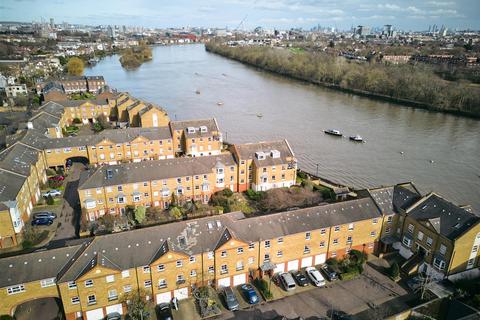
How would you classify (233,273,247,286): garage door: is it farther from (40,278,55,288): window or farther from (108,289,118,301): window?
(40,278,55,288): window

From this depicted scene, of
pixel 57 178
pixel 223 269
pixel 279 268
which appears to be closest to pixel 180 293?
pixel 223 269

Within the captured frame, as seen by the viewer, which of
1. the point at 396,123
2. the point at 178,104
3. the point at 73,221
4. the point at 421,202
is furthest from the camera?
the point at 178,104

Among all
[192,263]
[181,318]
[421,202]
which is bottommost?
[181,318]

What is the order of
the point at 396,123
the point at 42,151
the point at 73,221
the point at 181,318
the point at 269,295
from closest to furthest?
the point at 181,318 → the point at 269,295 → the point at 73,221 → the point at 42,151 → the point at 396,123

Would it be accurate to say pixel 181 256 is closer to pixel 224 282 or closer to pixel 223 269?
pixel 223 269

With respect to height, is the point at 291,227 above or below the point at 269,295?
above

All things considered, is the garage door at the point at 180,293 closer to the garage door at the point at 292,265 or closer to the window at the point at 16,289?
the garage door at the point at 292,265

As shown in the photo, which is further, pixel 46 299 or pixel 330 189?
pixel 330 189

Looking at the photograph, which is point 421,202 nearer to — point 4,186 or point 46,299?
point 46,299

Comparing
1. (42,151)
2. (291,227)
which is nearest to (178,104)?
(42,151)
